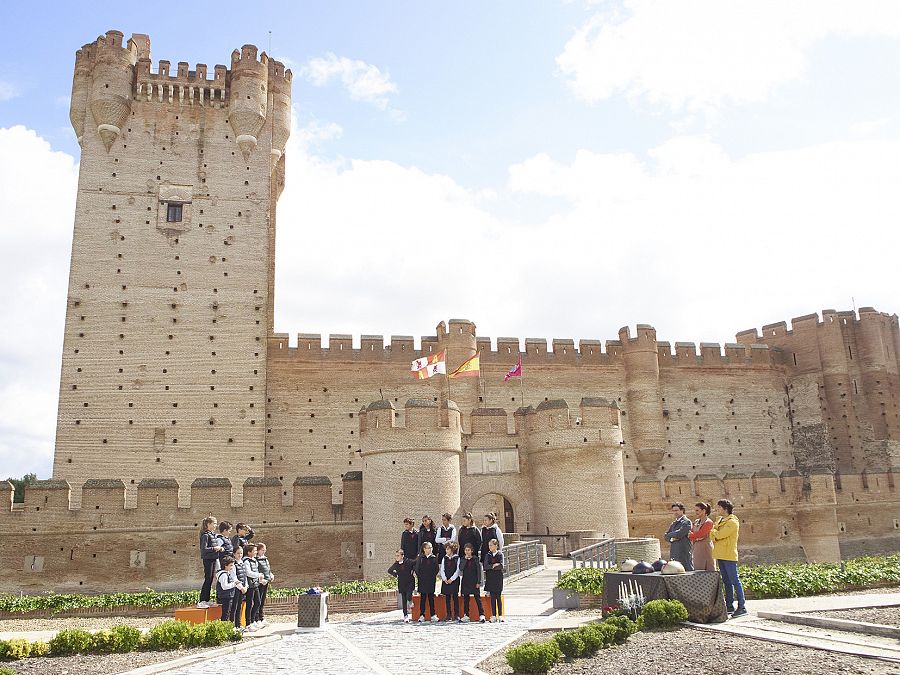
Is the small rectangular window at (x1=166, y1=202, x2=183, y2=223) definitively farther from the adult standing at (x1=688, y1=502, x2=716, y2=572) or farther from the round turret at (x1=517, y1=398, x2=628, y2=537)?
the adult standing at (x1=688, y1=502, x2=716, y2=572)

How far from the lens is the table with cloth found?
856 cm

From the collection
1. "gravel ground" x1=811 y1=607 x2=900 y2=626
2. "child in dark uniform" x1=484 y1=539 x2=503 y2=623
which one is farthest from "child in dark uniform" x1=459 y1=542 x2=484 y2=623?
"gravel ground" x1=811 y1=607 x2=900 y2=626

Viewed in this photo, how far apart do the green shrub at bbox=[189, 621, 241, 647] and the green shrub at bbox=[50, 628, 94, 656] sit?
1122 mm

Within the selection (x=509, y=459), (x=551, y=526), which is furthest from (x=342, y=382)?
(x=551, y=526)

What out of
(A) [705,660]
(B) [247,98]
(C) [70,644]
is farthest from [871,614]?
(B) [247,98]

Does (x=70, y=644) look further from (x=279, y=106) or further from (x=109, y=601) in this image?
(x=279, y=106)

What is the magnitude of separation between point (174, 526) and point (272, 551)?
2.58m

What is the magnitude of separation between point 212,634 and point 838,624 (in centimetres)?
678

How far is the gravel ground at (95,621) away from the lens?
12703 mm

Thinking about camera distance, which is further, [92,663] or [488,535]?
[488,535]

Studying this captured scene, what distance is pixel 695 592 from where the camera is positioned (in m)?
8.62

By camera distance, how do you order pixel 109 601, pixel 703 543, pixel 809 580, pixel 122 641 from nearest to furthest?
pixel 122 641 → pixel 703 543 → pixel 809 580 → pixel 109 601

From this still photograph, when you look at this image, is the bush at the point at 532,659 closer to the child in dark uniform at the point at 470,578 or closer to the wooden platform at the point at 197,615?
the child in dark uniform at the point at 470,578

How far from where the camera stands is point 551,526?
21.2 metres
